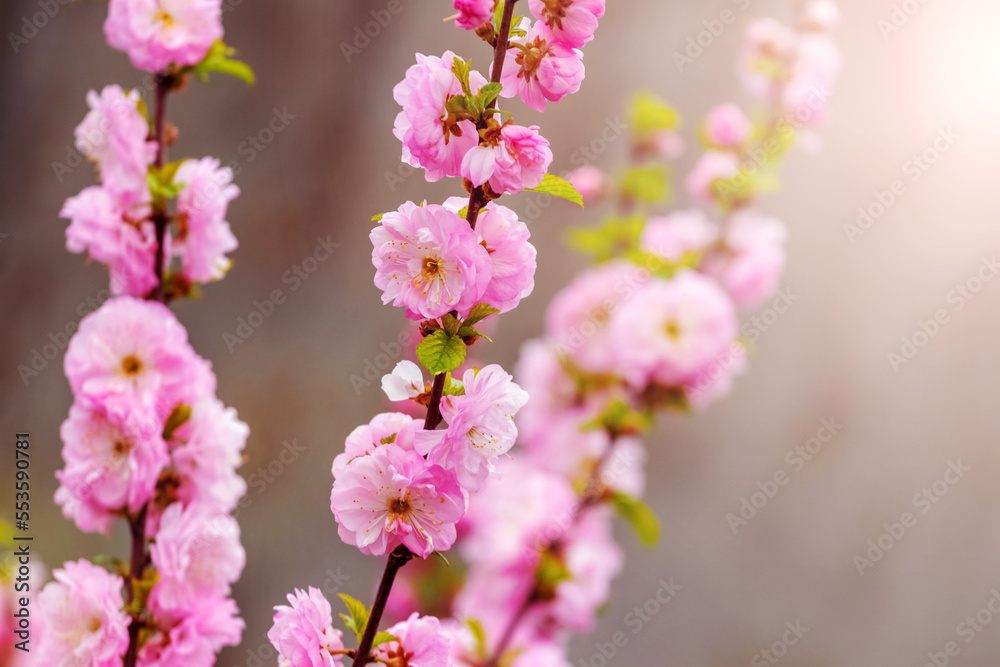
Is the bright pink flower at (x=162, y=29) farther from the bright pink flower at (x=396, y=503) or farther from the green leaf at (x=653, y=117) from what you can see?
the green leaf at (x=653, y=117)

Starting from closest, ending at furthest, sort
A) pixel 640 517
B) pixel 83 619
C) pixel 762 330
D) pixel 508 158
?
pixel 508 158, pixel 83 619, pixel 640 517, pixel 762 330

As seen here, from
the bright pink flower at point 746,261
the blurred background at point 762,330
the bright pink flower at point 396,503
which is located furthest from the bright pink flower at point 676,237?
the bright pink flower at point 396,503

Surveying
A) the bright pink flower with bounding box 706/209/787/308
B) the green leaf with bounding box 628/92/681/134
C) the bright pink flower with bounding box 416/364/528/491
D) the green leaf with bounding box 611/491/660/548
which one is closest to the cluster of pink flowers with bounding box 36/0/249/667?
the bright pink flower with bounding box 416/364/528/491

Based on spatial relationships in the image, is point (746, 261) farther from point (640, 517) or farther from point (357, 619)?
point (357, 619)

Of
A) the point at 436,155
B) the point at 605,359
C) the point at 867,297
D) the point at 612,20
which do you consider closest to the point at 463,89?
the point at 436,155

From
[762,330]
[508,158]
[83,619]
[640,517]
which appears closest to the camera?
[508,158]

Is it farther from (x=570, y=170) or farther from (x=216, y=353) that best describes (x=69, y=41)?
(x=570, y=170)

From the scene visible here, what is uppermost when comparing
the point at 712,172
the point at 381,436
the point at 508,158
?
the point at 712,172

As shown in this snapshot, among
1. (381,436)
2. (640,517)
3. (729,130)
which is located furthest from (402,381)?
(729,130)
